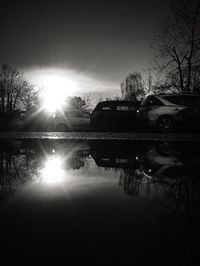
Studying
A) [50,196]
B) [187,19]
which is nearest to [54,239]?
[50,196]

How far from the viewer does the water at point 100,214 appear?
1842 millimetres

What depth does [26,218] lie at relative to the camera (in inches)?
98.3

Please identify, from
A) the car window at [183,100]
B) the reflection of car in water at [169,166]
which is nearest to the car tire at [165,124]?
the car window at [183,100]

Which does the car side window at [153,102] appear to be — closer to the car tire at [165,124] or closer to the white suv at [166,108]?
the white suv at [166,108]

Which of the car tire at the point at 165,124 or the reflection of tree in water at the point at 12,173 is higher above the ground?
the car tire at the point at 165,124

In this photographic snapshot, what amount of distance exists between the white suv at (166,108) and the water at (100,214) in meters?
9.32

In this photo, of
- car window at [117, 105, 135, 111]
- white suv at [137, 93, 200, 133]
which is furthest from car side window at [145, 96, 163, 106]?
car window at [117, 105, 135, 111]

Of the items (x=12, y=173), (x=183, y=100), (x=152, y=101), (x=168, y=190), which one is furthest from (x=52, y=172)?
(x=183, y=100)

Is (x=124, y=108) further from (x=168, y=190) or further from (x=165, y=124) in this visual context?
(x=168, y=190)

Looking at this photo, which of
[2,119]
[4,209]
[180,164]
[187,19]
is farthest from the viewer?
[2,119]

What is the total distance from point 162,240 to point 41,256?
784 millimetres

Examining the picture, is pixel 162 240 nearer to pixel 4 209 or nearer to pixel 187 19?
pixel 4 209

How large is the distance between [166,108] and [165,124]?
2.52 ft

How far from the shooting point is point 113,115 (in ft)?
56.1
